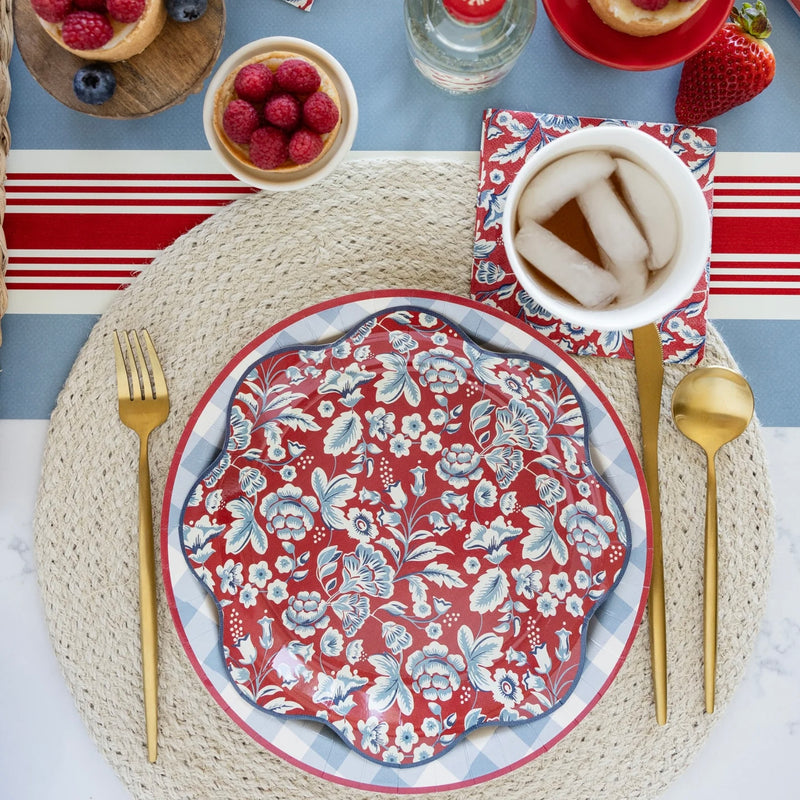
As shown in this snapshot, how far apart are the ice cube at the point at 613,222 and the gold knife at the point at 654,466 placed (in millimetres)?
114

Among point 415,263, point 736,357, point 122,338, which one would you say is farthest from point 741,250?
point 122,338

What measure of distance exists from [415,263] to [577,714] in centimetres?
50

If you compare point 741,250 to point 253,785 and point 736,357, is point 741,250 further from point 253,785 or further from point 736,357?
point 253,785

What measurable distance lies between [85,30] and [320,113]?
8.2 inches

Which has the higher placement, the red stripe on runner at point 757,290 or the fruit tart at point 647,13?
the fruit tart at point 647,13

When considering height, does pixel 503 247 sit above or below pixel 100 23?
below

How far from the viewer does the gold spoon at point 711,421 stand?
0.73m

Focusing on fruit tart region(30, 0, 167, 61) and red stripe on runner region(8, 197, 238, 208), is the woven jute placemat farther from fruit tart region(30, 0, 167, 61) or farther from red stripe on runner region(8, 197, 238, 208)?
fruit tart region(30, 0, 167, 61)

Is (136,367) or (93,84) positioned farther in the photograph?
(136,367)

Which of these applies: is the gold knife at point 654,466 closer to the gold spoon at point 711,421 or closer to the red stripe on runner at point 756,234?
the gold spoon at point 711,421

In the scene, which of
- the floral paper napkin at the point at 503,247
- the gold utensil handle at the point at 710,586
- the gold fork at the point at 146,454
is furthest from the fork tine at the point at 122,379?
the gold utensil handle at the point at 710,586

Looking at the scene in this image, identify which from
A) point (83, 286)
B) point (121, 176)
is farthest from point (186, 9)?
point (83, 286)

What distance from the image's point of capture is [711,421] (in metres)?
0.73

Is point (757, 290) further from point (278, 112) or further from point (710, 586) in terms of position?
point (278, 112)
